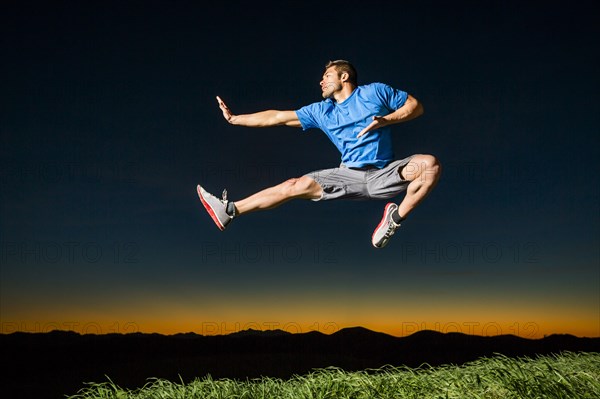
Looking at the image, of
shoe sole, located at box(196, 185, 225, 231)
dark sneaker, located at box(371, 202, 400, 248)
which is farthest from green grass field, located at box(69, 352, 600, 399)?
shoe sole, located at box(196, 185, 225, 231)

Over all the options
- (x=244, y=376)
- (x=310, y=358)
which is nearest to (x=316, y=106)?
(x=244, y=376)

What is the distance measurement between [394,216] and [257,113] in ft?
5.45

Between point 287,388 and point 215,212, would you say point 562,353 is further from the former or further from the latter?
point 215,212

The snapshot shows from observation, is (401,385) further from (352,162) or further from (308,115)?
(308,115)

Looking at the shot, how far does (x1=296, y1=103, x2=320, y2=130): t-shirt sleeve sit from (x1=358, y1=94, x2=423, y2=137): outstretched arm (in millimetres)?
695

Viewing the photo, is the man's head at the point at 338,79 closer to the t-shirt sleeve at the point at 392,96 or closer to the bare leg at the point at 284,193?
the t-shirt sleeve at the point at 392,96

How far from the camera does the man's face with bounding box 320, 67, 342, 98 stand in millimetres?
5312

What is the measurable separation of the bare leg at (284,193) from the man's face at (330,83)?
0.81 m

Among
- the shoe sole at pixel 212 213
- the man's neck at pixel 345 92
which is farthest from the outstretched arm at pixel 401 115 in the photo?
the shoe sole at pixel 212 213

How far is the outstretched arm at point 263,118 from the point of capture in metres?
5.54

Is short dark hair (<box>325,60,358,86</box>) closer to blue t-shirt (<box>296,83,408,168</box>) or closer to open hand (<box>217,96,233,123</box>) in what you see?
blue t-shirt (<box>296,83,408,168</box>)

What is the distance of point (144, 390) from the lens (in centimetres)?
762

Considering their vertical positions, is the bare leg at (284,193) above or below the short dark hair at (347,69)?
below

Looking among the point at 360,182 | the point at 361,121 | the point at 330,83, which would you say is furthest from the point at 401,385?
the point at 330,83
